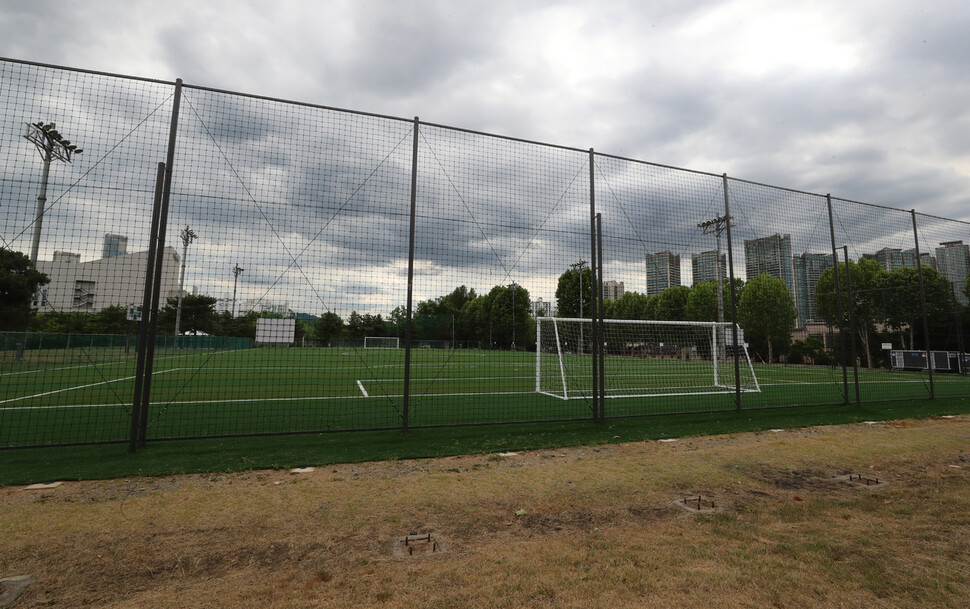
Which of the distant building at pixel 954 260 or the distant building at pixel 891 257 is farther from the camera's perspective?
the distant building at pixel 954 260

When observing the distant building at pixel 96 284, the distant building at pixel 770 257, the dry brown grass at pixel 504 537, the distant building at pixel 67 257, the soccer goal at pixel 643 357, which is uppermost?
the distant building at pixel 770 257

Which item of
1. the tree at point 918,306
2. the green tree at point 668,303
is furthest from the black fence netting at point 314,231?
the tree at point 918,306

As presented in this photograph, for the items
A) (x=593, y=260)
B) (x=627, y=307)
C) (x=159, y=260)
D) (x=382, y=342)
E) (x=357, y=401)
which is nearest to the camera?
(x=159, y=260)

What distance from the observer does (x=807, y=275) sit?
398 inches

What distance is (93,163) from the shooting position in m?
5.25

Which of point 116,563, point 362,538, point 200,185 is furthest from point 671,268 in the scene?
point 116,563

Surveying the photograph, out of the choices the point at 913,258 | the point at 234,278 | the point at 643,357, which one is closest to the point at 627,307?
the point at 643,357

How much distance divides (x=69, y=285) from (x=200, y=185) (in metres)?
2.12

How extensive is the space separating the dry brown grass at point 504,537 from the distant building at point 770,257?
514 cm

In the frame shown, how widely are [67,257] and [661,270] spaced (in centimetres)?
922

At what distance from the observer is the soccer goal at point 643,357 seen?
11.7 m

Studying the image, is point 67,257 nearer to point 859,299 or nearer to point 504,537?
point 504,537

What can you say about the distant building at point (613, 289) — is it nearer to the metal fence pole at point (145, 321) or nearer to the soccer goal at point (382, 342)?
the soccer goal at point (382, 342)

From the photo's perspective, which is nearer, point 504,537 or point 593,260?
point 504,537
